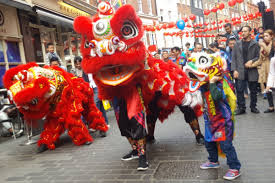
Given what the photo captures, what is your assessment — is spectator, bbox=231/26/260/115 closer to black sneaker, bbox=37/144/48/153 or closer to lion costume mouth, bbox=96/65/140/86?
lion costume mouth, bbox=96/65/140/86

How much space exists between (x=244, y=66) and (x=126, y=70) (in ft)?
12.8

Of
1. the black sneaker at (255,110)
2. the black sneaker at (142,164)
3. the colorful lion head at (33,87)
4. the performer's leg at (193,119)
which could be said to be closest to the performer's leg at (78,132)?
Answer: the colorful lion head at (33,87)

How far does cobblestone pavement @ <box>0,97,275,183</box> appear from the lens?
3307mm

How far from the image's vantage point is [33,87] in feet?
14.8

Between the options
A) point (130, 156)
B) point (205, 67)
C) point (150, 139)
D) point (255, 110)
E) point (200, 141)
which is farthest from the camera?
point (255, 110)

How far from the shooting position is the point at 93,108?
5.88m

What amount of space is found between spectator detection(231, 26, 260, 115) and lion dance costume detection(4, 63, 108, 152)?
323 cm

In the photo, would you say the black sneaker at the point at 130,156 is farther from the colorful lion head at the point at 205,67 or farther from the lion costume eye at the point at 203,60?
the lion costume eye at the point at 203,60

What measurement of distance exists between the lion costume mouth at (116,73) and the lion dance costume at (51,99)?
4.80 feet

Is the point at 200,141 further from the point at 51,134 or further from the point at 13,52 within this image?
the point at 13,52

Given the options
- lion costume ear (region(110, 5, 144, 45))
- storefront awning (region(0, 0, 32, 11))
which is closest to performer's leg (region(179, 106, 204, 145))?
lion costume ear (region(110, 5, 144, 45))

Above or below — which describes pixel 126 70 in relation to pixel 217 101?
above

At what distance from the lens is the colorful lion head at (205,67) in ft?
10.2

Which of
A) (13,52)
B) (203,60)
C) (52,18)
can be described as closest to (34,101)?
(203,60)
